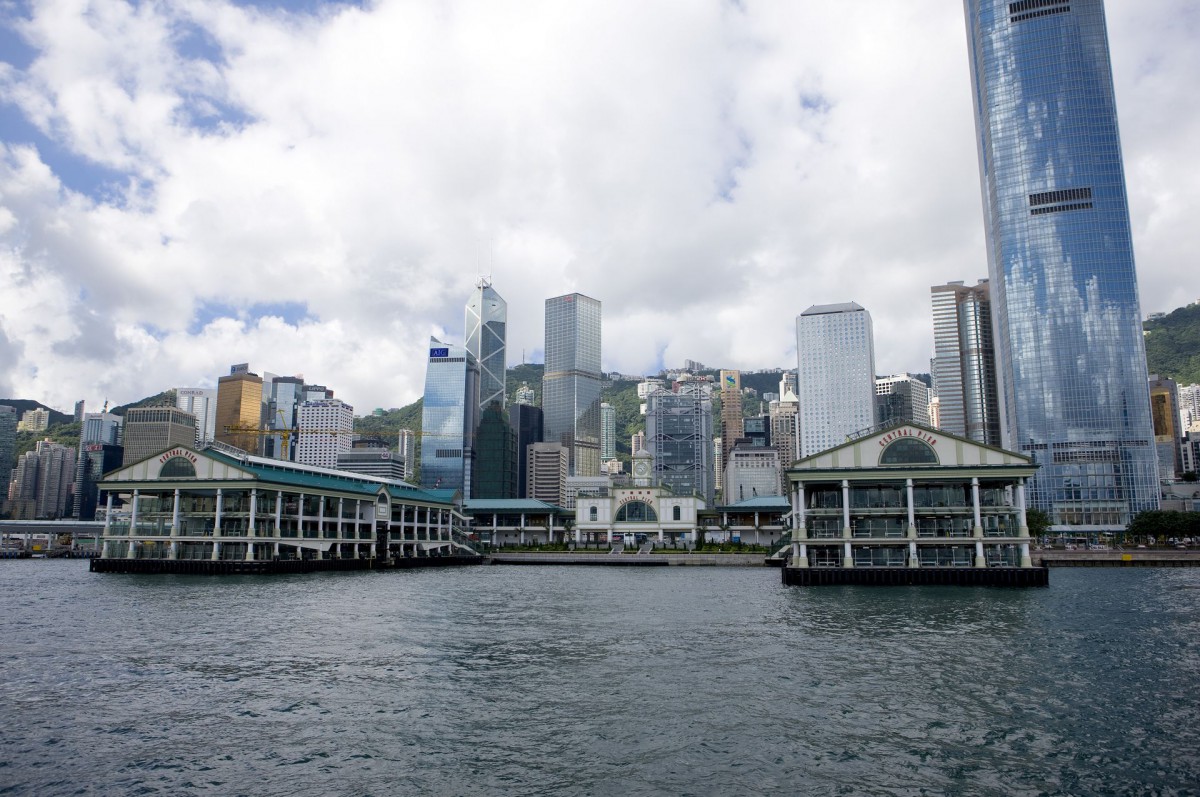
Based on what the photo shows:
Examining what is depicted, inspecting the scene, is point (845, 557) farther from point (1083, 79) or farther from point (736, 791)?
point (1083, 79)

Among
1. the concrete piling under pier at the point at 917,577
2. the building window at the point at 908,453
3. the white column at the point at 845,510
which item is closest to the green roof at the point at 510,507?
the white column at the point at 845,510

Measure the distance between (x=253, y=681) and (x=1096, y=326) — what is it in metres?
209

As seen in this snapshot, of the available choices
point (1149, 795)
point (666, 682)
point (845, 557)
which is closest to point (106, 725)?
point (666, 682)

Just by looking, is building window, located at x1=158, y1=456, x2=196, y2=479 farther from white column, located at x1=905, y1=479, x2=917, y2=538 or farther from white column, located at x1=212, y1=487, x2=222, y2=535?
white column, located at x1=905, y1=479, x2=917, y2=538

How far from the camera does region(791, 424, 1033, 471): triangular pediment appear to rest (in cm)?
7212

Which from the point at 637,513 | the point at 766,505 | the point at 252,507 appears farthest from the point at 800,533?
the point at 766,505

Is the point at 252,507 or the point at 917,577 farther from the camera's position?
the point at 252,507

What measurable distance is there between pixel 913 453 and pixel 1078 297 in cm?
14861

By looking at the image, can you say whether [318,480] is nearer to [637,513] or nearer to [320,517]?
[320,517]

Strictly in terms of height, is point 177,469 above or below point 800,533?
above

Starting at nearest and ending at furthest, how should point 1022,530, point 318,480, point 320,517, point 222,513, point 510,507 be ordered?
point 1022,530, point 222,513, point 320,517, point 318,480, point 510,507

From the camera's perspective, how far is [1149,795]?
57.1ft

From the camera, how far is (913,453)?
Answer: 72750 millimetres

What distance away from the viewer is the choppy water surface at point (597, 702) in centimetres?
1859
